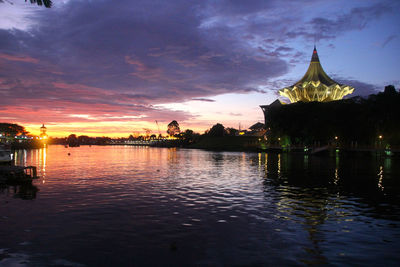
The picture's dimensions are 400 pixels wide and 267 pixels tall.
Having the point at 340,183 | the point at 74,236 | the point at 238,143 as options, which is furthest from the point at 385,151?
the point at 238,143

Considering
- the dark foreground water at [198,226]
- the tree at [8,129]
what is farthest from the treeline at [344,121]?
the tree at [8,129]

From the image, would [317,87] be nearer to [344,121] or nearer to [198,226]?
[344,121]

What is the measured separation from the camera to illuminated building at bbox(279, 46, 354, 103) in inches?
5330

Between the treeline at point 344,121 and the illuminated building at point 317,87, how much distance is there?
39.3 meters

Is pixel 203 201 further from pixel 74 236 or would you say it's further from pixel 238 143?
pixel 238 143

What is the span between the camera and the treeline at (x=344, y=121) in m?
75.9

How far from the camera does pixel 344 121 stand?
284 feet

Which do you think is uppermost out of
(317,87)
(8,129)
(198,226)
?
(317,87)

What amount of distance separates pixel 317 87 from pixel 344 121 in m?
52.3

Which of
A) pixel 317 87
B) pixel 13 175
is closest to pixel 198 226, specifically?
pixel 13 175

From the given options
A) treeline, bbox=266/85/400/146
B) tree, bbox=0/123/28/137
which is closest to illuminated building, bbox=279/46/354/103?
treeline, bbox=266/85/400/146

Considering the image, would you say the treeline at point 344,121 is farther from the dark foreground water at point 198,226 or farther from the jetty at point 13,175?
the jetty at point 13,175

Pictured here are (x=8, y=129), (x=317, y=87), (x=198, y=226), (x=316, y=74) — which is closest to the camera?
(x=198, y=226)

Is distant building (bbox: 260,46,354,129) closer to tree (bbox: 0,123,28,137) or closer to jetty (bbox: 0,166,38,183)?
jetty (bbox: 0,166,38,183)
